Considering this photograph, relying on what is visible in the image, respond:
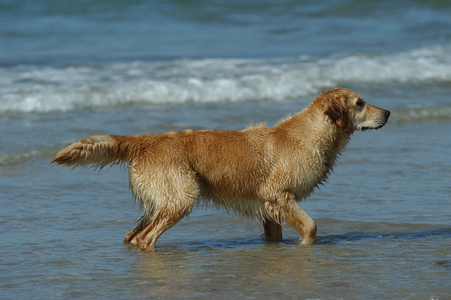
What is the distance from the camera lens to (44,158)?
8.71 meters

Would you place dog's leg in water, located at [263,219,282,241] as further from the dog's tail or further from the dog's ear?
the dog's tail

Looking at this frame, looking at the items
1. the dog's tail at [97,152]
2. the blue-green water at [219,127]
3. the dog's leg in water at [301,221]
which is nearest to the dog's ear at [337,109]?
the dog's leg in water at [301,221]

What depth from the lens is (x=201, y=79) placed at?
1343 centimetres

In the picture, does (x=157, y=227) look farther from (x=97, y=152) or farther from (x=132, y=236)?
(x=97, y=152)

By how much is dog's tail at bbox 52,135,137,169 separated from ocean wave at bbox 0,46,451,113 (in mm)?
5858

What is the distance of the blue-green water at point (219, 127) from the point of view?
517 cm

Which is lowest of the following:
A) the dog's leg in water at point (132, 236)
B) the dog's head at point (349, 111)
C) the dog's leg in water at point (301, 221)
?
the dog's leg in water at point (132, 236)

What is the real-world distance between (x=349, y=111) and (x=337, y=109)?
140mm

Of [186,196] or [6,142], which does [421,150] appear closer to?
[186,196]

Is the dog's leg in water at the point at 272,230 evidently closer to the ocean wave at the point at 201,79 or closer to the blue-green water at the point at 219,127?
the blue-green water at the point at 219,127

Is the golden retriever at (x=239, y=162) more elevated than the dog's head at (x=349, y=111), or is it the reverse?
the dog's head at (x=349, y=111)

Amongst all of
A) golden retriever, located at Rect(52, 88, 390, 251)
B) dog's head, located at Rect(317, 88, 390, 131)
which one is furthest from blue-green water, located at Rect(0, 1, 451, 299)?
dog's head, located at Rect(317, 88, 390, 131)

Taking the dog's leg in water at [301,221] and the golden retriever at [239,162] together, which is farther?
the dog's leg in water at [301,221]

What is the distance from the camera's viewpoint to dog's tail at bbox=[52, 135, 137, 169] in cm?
569
